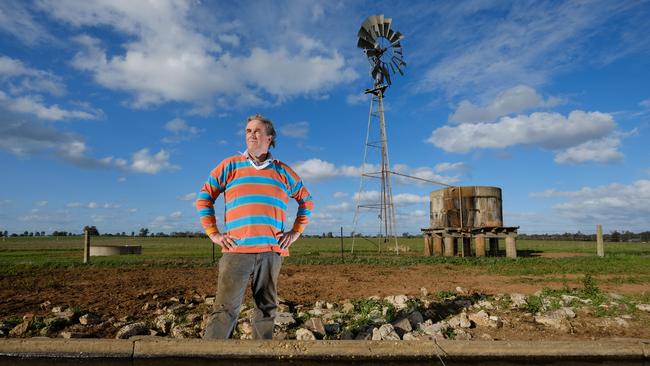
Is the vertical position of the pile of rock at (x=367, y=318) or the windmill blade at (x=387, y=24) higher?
the windmill blade at (x=387, y=24)

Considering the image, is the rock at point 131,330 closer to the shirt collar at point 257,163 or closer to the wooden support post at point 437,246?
the shirt collar at point 257,163

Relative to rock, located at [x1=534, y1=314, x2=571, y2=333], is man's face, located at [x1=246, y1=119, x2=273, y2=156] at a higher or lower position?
higher

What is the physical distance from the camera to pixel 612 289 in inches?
357

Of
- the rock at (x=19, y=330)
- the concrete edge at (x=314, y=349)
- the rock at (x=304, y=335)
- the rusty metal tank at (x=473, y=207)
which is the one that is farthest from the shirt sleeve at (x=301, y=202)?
the rusty metal tank at (x=473, y=207)

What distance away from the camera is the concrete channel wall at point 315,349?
140 inches

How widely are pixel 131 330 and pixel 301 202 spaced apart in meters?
2.82

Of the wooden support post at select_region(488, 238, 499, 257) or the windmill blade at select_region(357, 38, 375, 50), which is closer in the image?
the wooden support post at select_region(488, 238, 499, 257)

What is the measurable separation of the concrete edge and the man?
0.30m

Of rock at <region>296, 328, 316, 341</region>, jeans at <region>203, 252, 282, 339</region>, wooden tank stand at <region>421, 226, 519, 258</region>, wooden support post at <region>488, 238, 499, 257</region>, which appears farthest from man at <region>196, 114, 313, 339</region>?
wooden support post at <region>488, 238, 499, 257</region>

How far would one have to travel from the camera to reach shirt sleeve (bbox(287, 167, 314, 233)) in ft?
13.6

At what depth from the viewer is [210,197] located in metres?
3.92

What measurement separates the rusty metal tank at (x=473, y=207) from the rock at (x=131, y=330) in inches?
680

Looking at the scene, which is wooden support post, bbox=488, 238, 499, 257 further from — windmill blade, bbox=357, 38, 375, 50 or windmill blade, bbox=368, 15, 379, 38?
windmill blade, bbox=368, 15, 379, 38

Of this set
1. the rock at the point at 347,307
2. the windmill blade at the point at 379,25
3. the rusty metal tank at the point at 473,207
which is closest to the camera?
the rock at the point at 347,307
